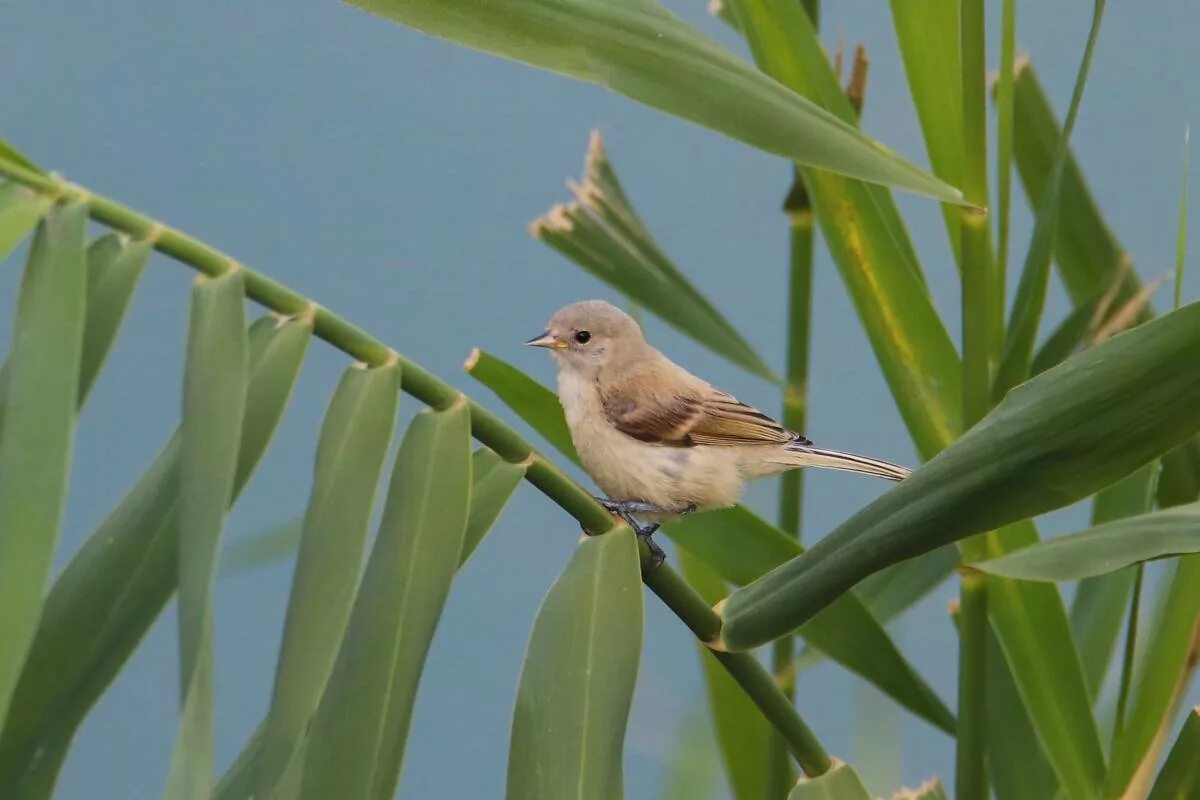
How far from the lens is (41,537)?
1.33 feet

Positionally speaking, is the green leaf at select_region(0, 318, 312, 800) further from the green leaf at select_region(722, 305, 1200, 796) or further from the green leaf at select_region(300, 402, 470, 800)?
the green leaf at select_region(722, 305, 1200, 796)

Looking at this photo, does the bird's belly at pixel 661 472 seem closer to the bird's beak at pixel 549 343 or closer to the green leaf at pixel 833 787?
the bird's beak at pixel 549 343

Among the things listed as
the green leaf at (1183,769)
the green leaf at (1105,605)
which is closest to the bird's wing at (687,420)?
the green leaf at (1105,605)

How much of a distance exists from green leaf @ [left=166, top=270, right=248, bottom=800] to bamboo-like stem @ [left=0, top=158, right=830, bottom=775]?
0.02 meters

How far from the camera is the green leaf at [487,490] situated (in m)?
0.52

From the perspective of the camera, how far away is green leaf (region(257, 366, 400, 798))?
43cm

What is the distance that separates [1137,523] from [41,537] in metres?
0.40

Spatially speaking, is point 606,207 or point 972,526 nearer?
point 972,526

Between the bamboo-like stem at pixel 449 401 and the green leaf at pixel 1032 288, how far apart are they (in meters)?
0.19

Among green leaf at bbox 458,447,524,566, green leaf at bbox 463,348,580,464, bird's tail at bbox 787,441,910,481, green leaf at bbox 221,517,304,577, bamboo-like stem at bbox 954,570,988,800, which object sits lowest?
bamboo-like stem at bbox 954,570,988,800

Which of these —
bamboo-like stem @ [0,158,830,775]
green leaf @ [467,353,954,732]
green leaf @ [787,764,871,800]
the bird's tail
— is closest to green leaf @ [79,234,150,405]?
bamboo-like stem @ [0,158,830,775]

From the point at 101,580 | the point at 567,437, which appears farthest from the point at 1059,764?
the point at 101,580

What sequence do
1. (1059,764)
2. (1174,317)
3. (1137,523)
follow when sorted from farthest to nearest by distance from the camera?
(1059,764), (1137,523), (1174,317)

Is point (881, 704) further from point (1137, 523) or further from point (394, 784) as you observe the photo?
point (394, 784)
